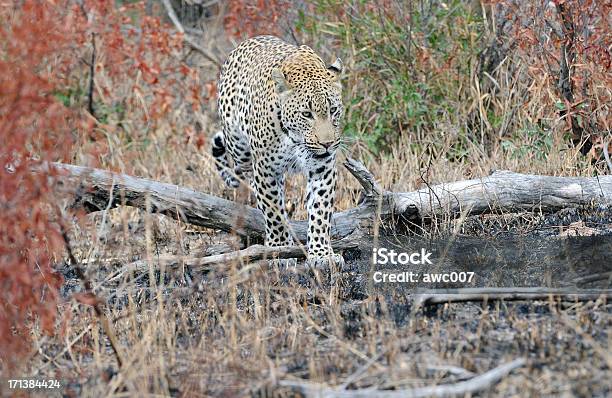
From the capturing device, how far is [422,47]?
906 cm

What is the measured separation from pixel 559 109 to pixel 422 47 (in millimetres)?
1594

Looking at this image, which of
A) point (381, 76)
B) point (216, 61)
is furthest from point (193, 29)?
point (381, 76)

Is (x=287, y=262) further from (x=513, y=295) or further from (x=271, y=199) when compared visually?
(x=513, y=295)

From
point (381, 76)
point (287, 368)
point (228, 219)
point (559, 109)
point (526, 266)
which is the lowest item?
point (287, 368)

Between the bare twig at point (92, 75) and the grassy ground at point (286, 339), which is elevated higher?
the bare twig at point (92, 75)

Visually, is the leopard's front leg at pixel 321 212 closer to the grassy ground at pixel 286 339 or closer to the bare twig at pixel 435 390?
the grassy ground at pixel 286 339

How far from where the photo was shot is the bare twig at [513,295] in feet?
15.8

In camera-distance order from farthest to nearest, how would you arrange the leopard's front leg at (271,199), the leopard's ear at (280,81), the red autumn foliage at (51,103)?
1. the leopard's front leg at (271,199)
2. the leopard's ear at (280,81)
3. the red autumn foliage at (51,103)

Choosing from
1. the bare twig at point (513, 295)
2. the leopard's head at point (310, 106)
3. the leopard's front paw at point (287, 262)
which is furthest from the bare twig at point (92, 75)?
the bare twig at point (513, 295)

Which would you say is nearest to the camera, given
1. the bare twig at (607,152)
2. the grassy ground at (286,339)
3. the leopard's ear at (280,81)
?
the grassy ground at (286,339)

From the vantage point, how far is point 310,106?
21.5 feet

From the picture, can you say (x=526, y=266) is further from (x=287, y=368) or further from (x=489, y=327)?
(x=287, y=368)

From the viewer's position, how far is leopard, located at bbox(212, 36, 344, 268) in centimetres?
656

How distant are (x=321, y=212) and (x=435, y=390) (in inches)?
118
